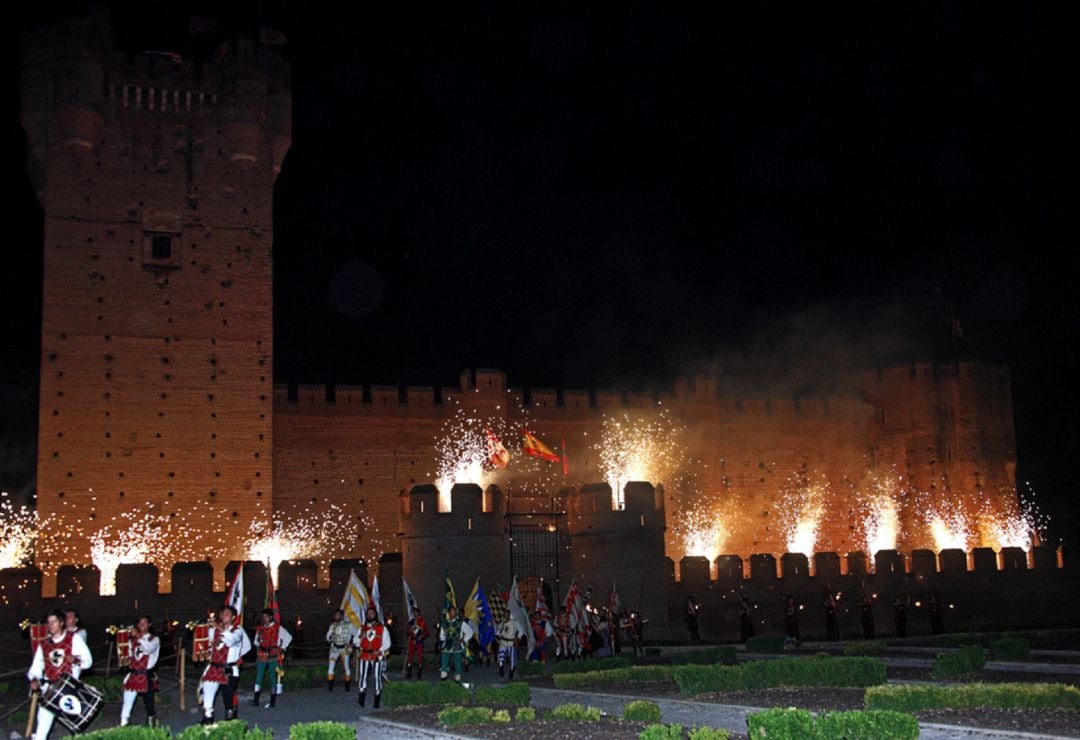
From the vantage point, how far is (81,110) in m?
29.3

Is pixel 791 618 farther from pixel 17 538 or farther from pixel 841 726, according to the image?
pixel 841 726

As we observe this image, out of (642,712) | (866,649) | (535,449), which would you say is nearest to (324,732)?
(642,712)

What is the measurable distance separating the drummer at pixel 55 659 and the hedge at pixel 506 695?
15.0 feet

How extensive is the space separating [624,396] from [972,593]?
11.3 metres

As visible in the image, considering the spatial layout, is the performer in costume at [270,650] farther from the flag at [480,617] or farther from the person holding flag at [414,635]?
the flag at [480,617]

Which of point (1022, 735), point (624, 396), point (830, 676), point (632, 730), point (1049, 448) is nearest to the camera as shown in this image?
point (1022, 735)

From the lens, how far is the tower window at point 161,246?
30172mm

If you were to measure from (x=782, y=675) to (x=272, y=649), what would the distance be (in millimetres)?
6727

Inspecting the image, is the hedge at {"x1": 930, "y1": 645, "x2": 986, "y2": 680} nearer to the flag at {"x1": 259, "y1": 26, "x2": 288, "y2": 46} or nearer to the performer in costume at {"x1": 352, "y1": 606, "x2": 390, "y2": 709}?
the performer in costume at {"x1": 352, "y1": 606, "x2": 390, "y2": 709}

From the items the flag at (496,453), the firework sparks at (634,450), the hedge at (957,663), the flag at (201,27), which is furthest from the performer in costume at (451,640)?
the flag at (201,27)

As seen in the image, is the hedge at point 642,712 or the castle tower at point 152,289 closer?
the hedge at point 642,712

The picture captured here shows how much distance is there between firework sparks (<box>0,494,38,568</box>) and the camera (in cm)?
2794

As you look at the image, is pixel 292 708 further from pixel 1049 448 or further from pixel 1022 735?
pixel 1049 448

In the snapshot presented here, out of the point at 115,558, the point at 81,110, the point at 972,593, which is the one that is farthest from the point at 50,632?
the point at 972,593
